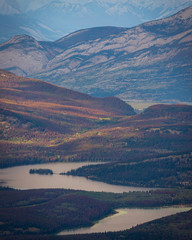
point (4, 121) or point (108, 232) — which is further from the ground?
point (4, 121)

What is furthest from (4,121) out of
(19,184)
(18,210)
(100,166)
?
(18,210)

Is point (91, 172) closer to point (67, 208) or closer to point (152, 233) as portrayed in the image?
point (67, 208)

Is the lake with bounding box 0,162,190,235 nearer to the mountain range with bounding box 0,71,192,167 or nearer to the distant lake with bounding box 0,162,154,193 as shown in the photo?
the distant lake with bounding box 0,162,154,193

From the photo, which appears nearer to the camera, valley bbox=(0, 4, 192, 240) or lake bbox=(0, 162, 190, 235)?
valley bbox=(0, 4, 192, 240)

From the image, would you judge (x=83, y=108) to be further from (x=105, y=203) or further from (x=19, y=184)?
(x=105, y=203)

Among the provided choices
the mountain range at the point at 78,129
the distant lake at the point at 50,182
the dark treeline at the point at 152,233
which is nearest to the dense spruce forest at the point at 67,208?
the dark treeline at the point at 152,233

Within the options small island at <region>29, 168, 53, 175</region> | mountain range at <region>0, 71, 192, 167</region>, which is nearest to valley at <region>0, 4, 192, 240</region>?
small island at <region>29, 168, 53, 175</region>

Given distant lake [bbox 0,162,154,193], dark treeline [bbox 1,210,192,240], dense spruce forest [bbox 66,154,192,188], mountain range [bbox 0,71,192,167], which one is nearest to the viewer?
dark treeline [bbox 1,210,192,240]
